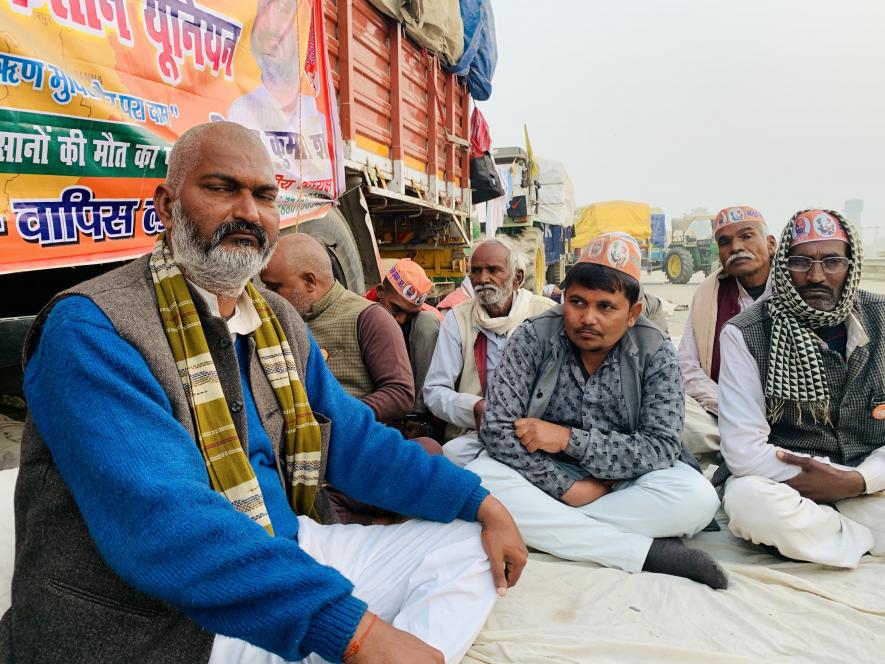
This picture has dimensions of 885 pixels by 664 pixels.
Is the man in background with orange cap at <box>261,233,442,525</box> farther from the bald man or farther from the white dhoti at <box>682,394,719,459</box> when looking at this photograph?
the white dhoti at <box>682,394,719,459</box>

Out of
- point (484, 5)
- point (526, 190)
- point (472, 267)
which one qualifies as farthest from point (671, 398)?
point (526, 190)

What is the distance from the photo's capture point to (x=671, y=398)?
2311 millimetres

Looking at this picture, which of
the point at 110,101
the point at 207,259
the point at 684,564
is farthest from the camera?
the point at 110,101

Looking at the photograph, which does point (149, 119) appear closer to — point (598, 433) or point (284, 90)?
point (284, 90)

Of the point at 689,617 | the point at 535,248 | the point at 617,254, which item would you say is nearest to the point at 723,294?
the point at 617,254

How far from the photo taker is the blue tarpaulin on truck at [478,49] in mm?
7004

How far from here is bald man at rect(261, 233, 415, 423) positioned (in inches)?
110

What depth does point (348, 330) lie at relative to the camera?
9.50ft

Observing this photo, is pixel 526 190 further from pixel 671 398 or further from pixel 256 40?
pixel 671 398

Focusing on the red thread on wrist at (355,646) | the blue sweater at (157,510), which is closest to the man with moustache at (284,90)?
the blue sweater at (157,510)

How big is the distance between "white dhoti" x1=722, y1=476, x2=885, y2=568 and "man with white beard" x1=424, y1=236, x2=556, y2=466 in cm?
121

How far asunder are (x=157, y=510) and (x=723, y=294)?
3.42 metres

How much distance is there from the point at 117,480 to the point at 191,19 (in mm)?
2881

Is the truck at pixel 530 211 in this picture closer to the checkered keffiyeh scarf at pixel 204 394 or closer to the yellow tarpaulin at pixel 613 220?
the yellow tarpaulin at pixel 613 220
